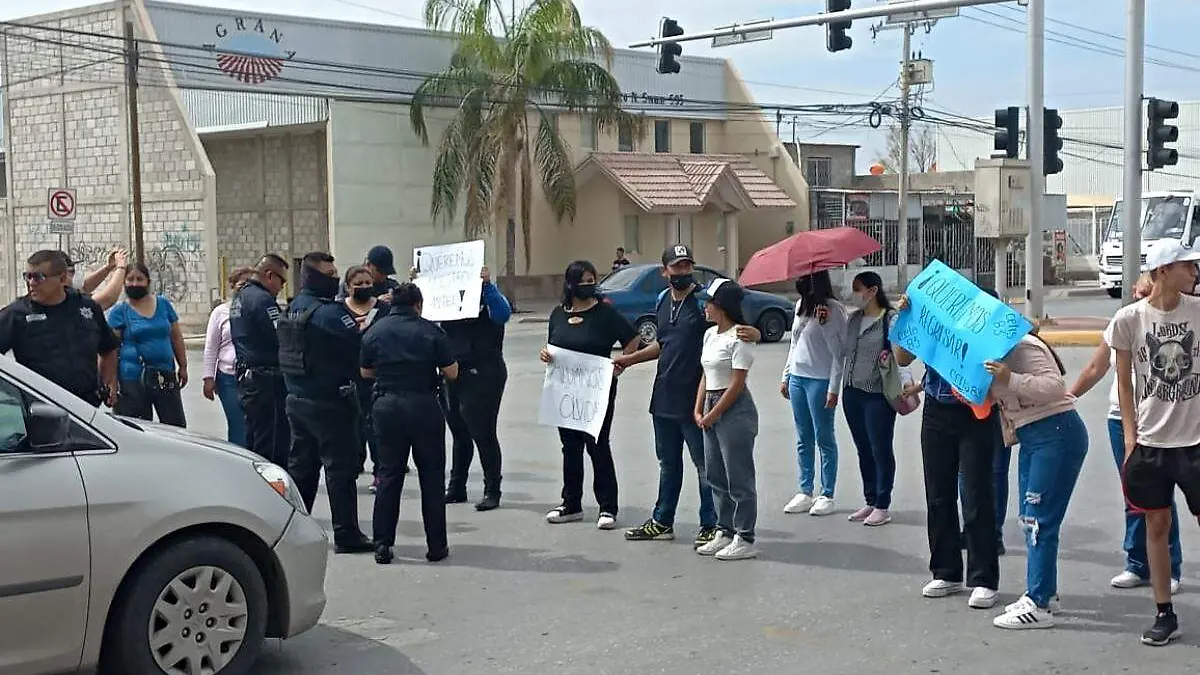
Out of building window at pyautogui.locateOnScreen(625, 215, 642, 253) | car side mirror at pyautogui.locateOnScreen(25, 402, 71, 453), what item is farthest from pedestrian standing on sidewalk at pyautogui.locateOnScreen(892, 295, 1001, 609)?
building window at pyautogui.locateOnScreen(625, 215, 642, 253)

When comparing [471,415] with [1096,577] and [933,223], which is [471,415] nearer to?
[1096,577]

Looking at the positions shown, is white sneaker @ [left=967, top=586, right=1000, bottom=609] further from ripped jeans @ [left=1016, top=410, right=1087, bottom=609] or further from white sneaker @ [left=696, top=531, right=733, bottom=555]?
white sneaker @ [left=696, top=531, right=733, bottom=555]

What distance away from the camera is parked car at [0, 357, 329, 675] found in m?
4.98

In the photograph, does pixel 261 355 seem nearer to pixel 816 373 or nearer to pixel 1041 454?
pixel 816 373

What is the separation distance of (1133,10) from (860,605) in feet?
57.3

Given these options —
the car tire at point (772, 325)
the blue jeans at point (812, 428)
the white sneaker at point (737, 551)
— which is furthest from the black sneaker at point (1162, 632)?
the car tire at point (772, 325)

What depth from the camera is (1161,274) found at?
228 inches

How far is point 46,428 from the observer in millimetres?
5008

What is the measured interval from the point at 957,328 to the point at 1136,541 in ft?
5.30

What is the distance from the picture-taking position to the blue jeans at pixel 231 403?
1011 centimetres

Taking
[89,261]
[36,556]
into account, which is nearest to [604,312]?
[36,556]

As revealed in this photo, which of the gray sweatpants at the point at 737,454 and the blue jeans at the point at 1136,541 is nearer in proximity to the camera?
the blue jeans at the point at 1136,541

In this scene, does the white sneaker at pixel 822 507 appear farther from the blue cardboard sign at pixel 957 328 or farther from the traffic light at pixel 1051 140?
the traffic light at pixel 1051 140

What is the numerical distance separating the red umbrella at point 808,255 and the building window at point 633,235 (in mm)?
30537
